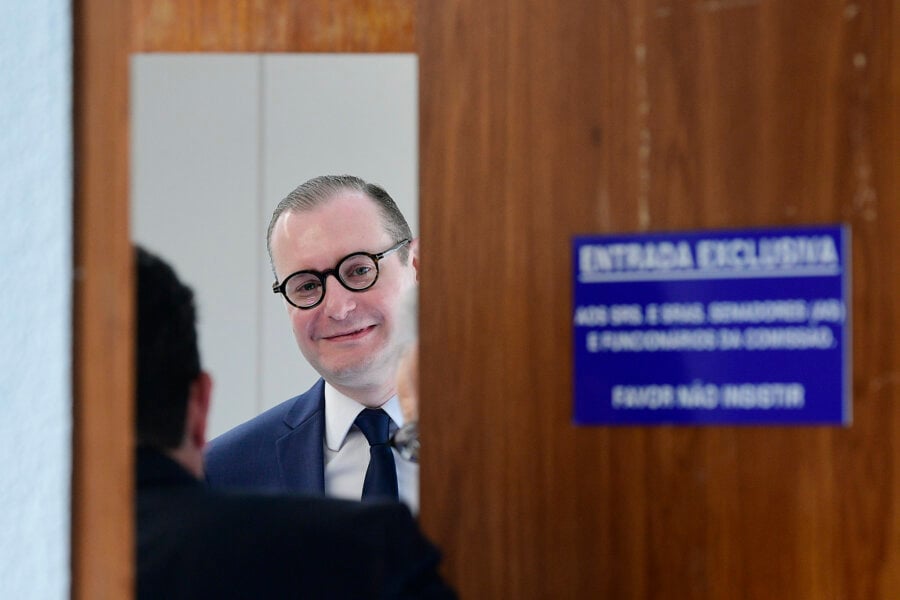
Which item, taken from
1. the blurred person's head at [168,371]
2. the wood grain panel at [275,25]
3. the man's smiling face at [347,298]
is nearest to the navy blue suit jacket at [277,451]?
the man's smiling face at [347,298]

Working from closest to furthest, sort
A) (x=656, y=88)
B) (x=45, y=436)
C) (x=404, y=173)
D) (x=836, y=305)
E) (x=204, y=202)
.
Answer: (x=45, y=436) < (x=836, y=305) < (x=656, y=88) < (x=404, y=173) < (x=204, y=202)

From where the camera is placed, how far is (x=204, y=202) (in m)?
3.13

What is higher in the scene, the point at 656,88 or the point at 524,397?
the point at 656,88

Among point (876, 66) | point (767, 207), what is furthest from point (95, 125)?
point (876, 66)

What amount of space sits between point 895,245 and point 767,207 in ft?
0.55

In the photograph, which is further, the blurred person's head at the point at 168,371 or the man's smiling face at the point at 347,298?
the man's smiling face at the point at 347,298

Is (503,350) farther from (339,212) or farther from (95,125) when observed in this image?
(339,212)

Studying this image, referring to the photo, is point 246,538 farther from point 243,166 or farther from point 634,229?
point 243,166

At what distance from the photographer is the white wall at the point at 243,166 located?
3027mm

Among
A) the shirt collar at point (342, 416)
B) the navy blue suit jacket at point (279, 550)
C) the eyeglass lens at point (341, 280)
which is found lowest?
the navy blue suit jacket at point (279, 550)

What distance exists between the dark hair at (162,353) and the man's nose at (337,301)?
3.88ft

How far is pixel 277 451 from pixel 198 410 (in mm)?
1124

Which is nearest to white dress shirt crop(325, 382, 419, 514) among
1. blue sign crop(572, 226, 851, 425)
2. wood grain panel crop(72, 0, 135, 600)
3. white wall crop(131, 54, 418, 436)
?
white wall crop(131, 54, 418, 436)

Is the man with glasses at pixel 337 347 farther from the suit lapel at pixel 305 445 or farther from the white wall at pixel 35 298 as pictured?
the white wall at pixel 35 298
